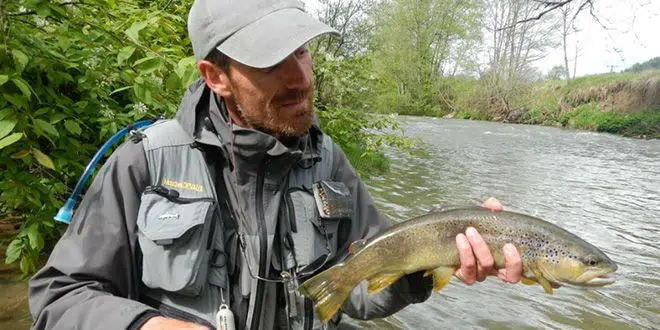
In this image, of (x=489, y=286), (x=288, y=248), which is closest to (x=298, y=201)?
(x=288, y=248)

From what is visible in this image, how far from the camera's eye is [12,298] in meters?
4.34

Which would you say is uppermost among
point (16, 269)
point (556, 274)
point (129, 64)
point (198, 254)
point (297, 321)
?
point (129, 64)

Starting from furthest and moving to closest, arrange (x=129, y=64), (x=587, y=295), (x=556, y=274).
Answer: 1. (x=587, y=295)
2. (x=129, y=64)
3. (x=556, y=274)

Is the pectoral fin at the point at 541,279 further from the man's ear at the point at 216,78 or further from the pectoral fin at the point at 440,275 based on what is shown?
the man's ear at the point at 216,78

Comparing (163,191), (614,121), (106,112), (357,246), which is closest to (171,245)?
(163,191)

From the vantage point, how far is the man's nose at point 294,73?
226 centimetres

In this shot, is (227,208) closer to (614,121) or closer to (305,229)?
(305,229)

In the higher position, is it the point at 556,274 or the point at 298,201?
the point at 298,201

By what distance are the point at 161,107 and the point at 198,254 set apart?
1955mm

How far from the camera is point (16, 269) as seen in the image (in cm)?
473

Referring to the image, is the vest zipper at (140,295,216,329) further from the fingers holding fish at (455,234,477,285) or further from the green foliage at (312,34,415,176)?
the green foliage at (312,34,415,176)

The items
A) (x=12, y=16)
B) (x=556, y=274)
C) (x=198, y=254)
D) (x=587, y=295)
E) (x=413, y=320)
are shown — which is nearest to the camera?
(x=198, y=254)

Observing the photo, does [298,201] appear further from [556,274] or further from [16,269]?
[16,269]

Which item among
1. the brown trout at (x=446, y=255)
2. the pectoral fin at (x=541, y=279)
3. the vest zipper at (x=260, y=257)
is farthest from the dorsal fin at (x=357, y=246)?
the pectoral fin at (x=541, y=279)
